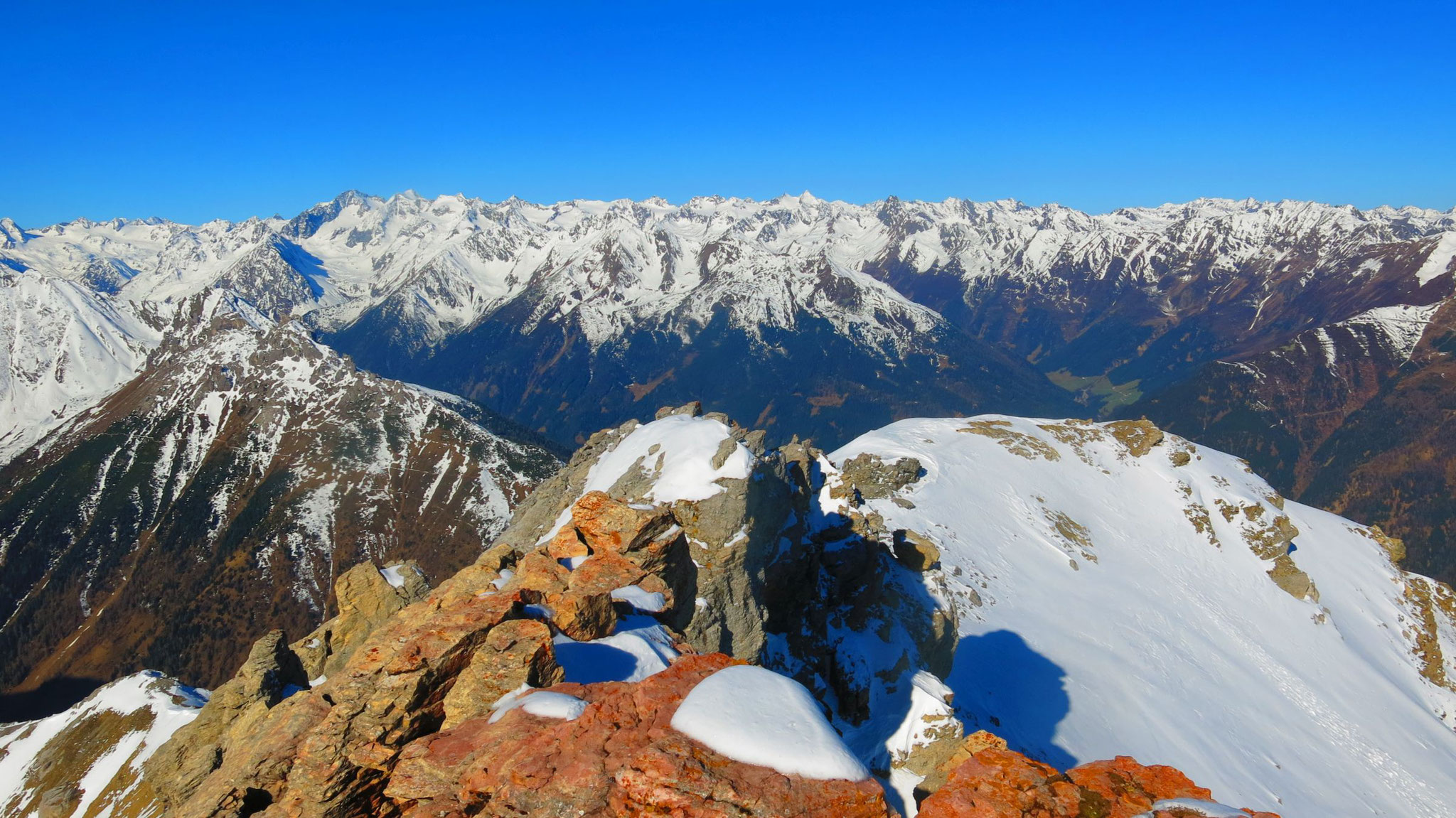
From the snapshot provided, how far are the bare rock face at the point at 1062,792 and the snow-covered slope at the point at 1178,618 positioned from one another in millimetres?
32117

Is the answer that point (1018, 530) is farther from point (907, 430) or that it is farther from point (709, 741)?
point (709, 741)

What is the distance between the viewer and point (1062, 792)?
14406 mm

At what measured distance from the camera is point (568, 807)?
42.0 feet

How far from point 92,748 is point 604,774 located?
85417 mm

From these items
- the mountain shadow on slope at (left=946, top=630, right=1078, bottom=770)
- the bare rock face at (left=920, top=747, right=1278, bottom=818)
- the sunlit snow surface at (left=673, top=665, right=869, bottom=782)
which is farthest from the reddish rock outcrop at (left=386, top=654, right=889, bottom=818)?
the mountain shadow on slope at (left=946, top=630, right=1078, bottom=770)

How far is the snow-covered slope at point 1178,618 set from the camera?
51.8 metres

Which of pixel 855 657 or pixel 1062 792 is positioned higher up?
pixel 1062 792

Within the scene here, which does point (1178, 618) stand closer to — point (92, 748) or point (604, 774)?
point (604, 774)

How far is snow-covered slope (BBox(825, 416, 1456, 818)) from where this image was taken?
51.8 m

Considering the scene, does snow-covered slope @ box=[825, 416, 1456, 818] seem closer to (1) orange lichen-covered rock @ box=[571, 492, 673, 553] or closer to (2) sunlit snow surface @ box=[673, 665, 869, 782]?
(1) orange lichen-covered rock @ box=[571, 492, 673, 553]

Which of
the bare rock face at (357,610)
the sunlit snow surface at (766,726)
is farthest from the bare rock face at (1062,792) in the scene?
the bare rock face at (357,610)

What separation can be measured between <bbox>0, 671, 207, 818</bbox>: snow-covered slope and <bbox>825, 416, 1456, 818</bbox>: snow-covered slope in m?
66.3

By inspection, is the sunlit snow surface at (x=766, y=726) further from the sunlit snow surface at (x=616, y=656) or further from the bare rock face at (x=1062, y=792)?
the sunlit snow surface at (x=616, y=656)

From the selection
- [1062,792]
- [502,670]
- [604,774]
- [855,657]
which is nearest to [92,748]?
[855,657]
